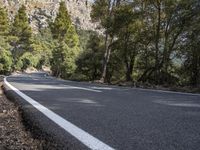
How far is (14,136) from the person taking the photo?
4367 millimetres

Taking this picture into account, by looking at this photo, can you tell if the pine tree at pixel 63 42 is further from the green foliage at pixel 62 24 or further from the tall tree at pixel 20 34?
the tall tree at pixel 20 34

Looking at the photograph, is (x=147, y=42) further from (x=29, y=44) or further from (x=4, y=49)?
(x=29, y=44)

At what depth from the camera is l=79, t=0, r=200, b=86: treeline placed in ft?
69.4

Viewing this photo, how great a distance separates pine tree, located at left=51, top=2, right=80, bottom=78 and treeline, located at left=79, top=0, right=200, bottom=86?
2287cm

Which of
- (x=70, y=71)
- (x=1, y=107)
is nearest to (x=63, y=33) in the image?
(x=70, y=71)

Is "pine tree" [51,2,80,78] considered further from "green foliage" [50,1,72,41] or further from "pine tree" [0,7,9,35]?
"pine tree" [0,7,9,35]

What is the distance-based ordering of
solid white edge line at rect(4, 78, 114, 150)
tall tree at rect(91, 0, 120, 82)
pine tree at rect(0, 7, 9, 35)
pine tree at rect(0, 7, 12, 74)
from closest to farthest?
solid white edge line at rect(4, 78, 114, 150)
tall tree at rect(91, 0, 120, 82)
pine tree at rect(0, 7, 12, 74)
pine tree at rect(0, 7, 9, 35)

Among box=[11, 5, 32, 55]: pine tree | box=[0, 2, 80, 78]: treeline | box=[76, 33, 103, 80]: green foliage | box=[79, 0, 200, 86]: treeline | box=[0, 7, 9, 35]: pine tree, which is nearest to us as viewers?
box=[79, 0, 200, 86]: treeline

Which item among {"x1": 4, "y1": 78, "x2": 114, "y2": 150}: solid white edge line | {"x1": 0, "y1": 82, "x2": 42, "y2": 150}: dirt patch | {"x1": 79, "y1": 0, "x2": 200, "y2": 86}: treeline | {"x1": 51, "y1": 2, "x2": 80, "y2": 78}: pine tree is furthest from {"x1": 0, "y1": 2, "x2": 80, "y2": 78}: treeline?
{"x1": 4, "y1": 78, "x2": 114, "y2": 150}: solid white edge line

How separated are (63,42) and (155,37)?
105ft

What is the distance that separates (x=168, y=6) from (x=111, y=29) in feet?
14.2

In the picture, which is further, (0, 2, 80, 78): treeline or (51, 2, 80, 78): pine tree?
(0, 2, 80, 78): treeline

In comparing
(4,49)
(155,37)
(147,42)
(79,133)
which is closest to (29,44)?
(4,49)

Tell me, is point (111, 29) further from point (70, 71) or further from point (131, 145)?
point (70, 71)
